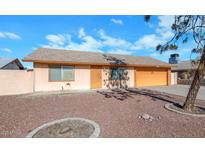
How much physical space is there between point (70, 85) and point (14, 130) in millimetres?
7549

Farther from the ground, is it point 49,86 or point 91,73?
point 91,73

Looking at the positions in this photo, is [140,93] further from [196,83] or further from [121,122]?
[121,122]

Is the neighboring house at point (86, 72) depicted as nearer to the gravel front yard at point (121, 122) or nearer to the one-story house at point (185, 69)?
the one-story house at point (185, 69)

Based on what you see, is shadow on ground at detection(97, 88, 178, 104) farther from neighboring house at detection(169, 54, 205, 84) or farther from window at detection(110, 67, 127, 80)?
window at detection(110, 67, 127, 80)

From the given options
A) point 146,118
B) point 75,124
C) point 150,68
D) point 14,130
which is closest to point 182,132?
point 146,118

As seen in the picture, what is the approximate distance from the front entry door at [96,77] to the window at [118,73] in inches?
50.1

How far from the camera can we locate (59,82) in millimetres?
10883

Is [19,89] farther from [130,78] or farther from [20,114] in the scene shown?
[130,78]

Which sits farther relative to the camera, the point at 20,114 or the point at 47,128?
the point at 20,114

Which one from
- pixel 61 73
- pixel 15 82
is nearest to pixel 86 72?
pixel 61 73

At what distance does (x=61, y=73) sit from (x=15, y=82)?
331 cm

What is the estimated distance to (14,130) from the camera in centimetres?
376

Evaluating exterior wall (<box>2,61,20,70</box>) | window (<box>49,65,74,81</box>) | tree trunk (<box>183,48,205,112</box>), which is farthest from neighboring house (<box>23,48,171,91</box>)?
exterior wall (<box>2,61,20,70</box>)

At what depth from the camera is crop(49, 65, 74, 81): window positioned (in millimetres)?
10656
